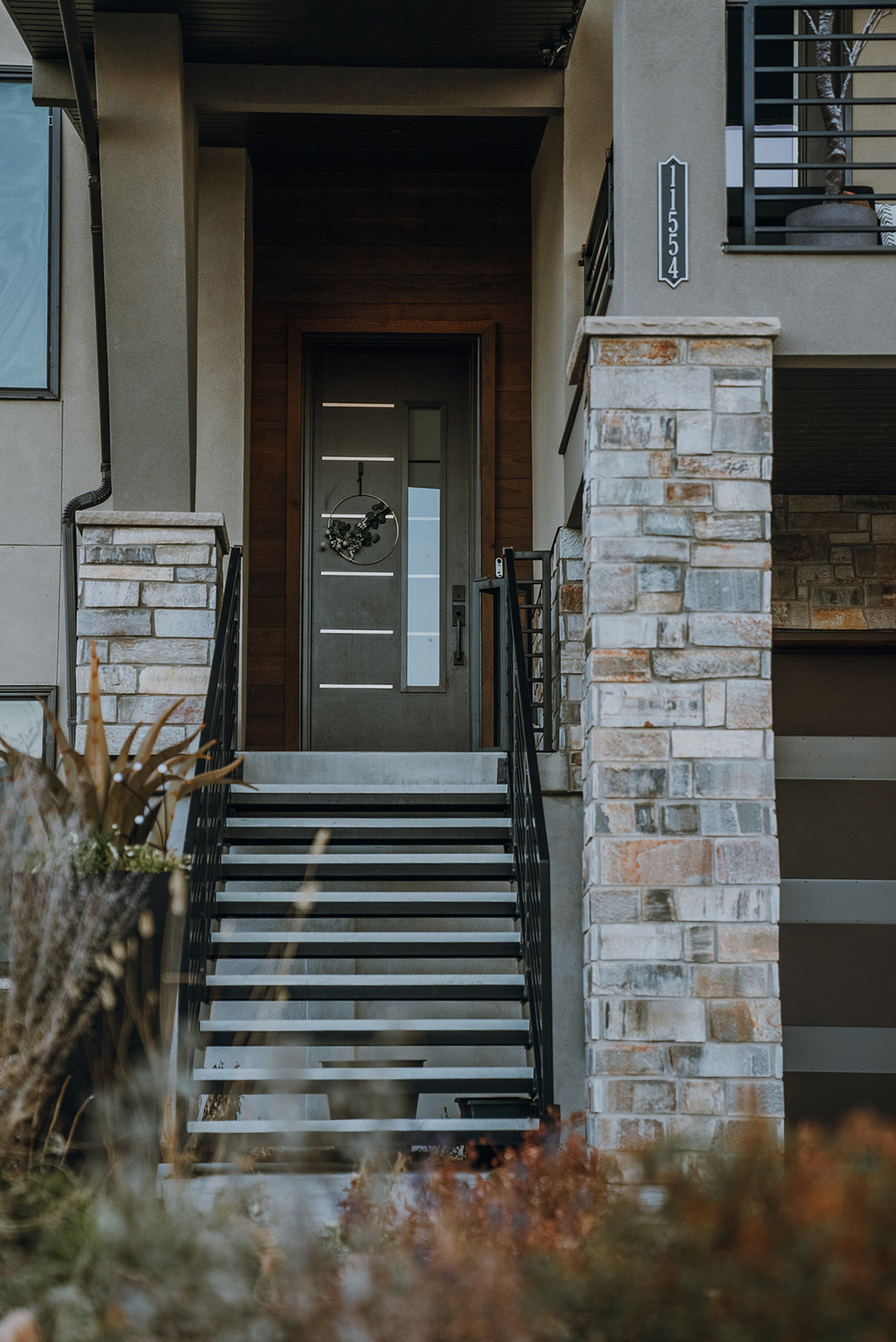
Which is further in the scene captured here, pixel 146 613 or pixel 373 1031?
pixel 146 613

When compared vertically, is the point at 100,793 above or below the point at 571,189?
below

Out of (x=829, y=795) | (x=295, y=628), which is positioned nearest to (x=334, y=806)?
(x=295, y=628)

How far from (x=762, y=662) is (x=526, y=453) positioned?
3352 mm

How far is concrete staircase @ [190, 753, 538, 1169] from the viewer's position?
4.32 meters

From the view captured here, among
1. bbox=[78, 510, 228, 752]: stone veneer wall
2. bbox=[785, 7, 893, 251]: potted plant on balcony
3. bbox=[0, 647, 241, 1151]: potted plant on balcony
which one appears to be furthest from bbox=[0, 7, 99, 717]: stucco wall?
bbox=[785, 7, 893, 251]: potted plant on balcony

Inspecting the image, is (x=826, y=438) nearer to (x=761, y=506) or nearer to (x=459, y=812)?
(x=761, y=506)

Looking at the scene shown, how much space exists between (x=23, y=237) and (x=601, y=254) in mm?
3052

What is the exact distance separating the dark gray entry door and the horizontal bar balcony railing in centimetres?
209

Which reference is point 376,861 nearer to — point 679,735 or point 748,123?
point 679,735

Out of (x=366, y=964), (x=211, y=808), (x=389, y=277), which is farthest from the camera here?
(x=389, y=277)

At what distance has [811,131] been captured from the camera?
534 cm

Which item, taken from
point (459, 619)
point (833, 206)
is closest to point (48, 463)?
point (459, 619)

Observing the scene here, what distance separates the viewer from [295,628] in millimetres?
7340

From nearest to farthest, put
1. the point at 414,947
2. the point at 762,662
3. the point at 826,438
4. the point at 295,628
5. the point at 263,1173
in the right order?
the point at 263,1173, the point at 762,662, the point at 414,947, the point at 826,438, the point at 295,628
